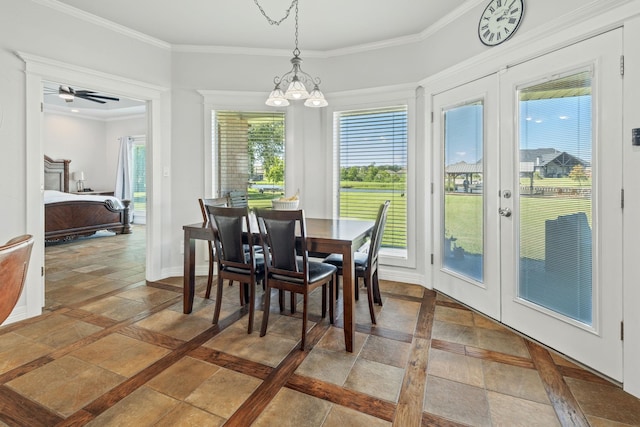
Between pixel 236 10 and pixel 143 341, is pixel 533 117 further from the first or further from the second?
pixel 143 341

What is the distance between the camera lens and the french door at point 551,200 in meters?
1.94

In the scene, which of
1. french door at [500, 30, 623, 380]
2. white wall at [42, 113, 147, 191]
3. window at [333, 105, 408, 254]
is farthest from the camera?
white wall at [42, 113, 147, 191]

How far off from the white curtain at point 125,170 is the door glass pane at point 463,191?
25.7 feet

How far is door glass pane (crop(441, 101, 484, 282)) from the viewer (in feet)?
9.62

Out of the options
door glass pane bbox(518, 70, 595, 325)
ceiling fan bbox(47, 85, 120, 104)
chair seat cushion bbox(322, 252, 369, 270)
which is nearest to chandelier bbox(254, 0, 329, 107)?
chair seat cushion bbox(322, 252, 369, 270)

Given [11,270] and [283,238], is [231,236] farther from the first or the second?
[11,270]

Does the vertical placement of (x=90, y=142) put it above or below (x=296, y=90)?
above

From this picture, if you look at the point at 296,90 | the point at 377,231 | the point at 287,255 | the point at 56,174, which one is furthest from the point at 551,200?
the point at 56,174

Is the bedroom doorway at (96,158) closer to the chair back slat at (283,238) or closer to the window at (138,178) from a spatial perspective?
the window at (138,178)

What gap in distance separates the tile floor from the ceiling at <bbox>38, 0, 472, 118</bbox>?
2.72m

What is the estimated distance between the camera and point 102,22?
328 centimetres

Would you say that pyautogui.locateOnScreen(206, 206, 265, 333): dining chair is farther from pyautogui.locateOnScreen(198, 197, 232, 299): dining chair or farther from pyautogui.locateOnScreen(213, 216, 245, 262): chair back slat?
pyautogui.locateOnScreen(198, 197, 232, 299): dining chair

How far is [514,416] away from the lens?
1.63m

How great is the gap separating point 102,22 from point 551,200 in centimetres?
425
